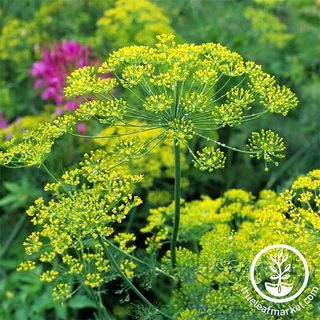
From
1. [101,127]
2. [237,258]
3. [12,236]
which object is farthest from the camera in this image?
[12,236]

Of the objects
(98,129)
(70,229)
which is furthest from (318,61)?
(70,229)

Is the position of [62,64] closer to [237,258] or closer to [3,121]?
[3,121]

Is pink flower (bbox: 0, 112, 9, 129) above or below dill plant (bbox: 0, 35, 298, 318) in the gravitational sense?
below

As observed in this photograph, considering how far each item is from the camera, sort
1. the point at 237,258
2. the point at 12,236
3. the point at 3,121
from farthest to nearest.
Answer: the point at 3,121 < the point at 12,236 < the point at 237,258

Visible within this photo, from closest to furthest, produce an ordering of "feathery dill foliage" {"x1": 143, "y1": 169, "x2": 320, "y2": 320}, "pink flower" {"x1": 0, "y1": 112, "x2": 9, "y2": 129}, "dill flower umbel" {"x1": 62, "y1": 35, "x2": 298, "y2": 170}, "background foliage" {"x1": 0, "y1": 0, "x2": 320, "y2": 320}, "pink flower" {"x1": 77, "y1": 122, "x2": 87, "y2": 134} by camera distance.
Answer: "dill flower umbel" {"x1": 62, "y1": 35, "x2": 298, "y2": 170} < "feathery dill foliage" {"x1": 143, "y1": 169, "x2": 320, "y2": 320} < "background foliage" {"x1": 0, "y1": 0, "x2": 320, "y2": 320} < "pink flower" {"x1": 77, "y1": 122, "x2": 87, "y2": 134} < "pink flower" {"x1": 0, "y1": 112, "x2": 9, "y2": 129}

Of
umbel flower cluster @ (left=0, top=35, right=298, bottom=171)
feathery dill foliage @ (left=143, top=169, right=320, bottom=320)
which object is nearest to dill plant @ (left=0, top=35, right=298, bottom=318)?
umbel flower cluster @ (left=0, top=35, right=298, bottom=171)

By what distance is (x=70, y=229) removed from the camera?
1803 millimetres

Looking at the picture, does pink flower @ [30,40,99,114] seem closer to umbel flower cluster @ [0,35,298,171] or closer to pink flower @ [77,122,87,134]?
pink flower @ [77,122,87,134]

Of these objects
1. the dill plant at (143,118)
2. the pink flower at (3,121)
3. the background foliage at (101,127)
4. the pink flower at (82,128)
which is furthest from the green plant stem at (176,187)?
the pink flower at (3,121)

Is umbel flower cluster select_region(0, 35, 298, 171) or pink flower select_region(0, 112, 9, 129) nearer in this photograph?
umbel flower cluster select_region(0, 35, 298, 171)

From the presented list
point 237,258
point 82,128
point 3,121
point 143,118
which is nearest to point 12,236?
point 82,128

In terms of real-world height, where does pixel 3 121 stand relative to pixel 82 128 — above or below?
below

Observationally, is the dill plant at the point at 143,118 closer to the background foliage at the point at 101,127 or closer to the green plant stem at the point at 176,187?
the green plant stem at the point at 176,187

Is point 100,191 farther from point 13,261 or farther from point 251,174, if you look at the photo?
point 251,174
